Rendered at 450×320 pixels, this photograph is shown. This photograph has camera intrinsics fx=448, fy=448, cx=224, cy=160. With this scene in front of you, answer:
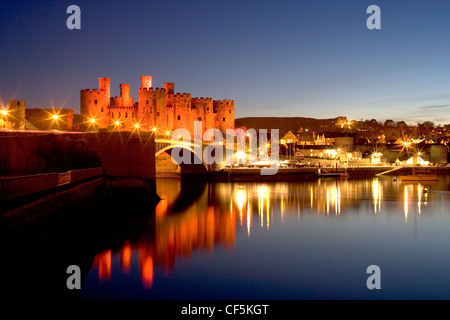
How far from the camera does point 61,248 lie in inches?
422

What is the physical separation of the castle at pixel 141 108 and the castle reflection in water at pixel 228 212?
1138cm

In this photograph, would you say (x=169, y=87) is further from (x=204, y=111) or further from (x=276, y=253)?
(x=276, y=253)

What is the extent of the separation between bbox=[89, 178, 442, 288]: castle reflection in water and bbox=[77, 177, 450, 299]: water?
0.05 meters

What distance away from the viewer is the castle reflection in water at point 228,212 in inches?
463

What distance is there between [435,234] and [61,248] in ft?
39.7

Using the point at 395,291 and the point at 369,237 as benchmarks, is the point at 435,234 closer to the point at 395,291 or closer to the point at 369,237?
the point at 369,237

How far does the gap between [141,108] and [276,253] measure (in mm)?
32028

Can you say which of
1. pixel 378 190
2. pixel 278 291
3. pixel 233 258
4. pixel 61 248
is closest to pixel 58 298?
pixel 61 248

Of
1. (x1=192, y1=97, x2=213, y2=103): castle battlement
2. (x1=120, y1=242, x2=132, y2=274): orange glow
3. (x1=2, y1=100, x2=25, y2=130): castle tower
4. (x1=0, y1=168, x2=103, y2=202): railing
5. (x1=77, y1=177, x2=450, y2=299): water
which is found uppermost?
(x1=192, y1=97, x2=213, y2=103): castle battlement

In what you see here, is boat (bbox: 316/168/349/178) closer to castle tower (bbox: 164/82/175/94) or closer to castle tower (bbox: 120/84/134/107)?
castle tower (bbox: 164/82/175/94)

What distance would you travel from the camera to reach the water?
927cm

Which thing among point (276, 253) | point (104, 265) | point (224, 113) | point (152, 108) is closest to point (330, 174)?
point (224, 113)

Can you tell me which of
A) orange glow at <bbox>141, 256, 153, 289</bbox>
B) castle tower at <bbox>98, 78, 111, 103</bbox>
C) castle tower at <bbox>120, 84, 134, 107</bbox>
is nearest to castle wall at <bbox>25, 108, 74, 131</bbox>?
castle tower at <bbox>98, 78, 111, 103</bbox>

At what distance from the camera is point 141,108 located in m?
42.3
